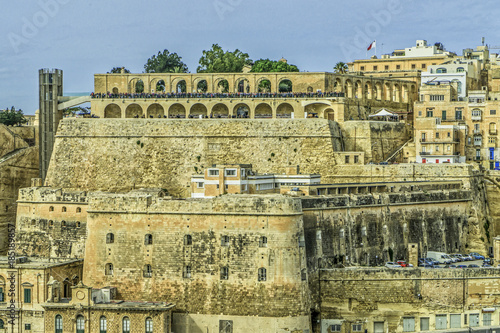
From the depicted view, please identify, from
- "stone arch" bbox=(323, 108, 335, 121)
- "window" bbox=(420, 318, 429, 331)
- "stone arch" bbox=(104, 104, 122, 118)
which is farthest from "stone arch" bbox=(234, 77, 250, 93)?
"window" bbox=(420, 318, 429, 331)

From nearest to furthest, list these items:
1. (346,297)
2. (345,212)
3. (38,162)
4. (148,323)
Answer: (148,323) < (346,297) < (345,212) < (38,162)

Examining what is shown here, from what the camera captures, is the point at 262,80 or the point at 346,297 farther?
the point at 262,80

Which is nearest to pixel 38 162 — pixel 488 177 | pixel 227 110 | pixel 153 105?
pixel 153 105

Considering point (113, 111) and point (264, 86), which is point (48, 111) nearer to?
point (113, 111)

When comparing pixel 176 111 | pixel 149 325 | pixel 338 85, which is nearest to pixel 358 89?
pixel 338 85

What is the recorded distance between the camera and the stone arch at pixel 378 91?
283 ft

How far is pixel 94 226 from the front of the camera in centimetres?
5747

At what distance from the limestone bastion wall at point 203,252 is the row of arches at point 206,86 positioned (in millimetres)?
24939

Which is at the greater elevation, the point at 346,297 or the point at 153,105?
the point at 153,105

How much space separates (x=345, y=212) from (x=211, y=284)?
35.0ft

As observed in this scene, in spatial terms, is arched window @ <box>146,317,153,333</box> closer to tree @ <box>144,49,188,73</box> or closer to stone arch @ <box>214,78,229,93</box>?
stone arch @ <box>214,78,229,93</box>

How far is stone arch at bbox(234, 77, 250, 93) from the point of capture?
3187 inches

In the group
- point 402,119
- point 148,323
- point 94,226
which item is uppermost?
point 402,119

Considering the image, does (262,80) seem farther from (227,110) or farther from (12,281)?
(12,281)
